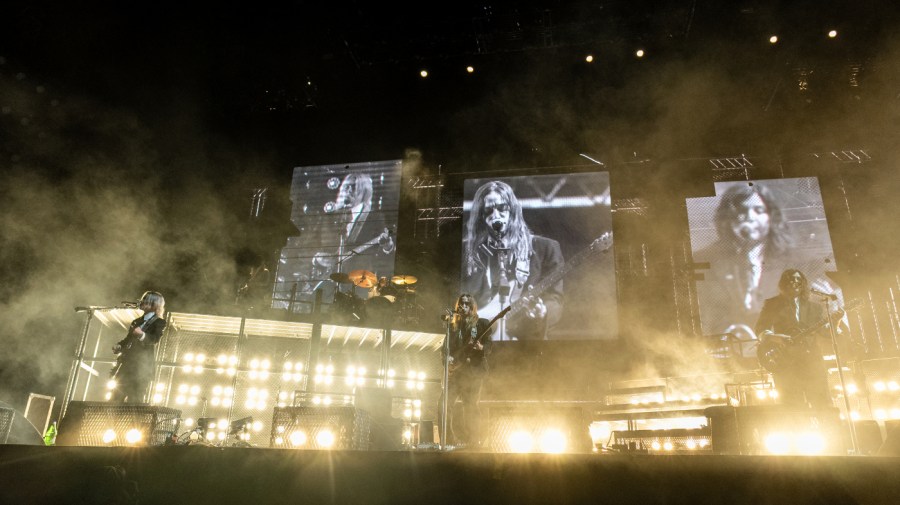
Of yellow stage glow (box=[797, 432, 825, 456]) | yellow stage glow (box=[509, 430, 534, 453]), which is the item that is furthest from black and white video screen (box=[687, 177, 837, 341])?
yellow stage glow (box=[509, 430, 534, 453])

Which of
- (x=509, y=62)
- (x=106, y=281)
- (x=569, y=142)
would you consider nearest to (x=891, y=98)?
(x=569, y=142)

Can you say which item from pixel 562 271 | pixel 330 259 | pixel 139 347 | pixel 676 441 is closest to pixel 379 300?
pixel 330 259

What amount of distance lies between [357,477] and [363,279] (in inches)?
313

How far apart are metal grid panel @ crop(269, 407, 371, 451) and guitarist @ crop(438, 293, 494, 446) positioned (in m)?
1.23

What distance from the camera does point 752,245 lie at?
984cm

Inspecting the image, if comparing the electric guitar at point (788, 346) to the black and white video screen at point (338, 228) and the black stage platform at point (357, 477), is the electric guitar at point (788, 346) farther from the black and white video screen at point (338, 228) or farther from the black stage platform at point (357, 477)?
A: the black and white video screen at point (338, 228)

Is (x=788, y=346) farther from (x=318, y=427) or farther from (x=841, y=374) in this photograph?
(x=318, y=427)

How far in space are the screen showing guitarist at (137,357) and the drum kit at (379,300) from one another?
11.8 feet

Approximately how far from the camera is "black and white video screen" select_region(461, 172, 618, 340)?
998cm

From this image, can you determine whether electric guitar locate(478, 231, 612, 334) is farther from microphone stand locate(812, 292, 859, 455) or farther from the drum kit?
microphone stand locate(812, 292, 859, 455)

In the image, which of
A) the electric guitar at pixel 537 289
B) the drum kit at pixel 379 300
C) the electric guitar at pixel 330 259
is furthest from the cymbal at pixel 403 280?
the electric guitar at pixel 330 259

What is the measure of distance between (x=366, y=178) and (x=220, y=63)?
3985 millimetres

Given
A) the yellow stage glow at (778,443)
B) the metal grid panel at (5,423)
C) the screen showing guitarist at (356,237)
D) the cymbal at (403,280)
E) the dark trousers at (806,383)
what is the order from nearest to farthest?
the yellow stage glow at (778,443) → the metal grid panel at (5,423) → the dark trousers at (806,383) → the cymbal at (403,280) → the screen showing guitarist at (356,237)

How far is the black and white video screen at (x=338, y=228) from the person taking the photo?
11.4 meters
